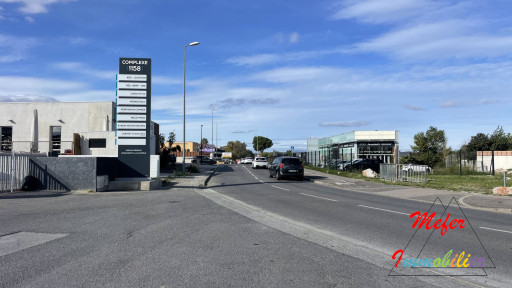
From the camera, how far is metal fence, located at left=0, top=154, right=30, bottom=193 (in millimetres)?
16484

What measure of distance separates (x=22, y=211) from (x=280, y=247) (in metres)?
8.74

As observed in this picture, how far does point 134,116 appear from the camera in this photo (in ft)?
69.6

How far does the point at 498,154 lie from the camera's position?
4056 centimetres

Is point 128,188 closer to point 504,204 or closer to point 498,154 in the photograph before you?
point 504,204

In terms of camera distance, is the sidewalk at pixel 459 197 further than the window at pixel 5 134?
No

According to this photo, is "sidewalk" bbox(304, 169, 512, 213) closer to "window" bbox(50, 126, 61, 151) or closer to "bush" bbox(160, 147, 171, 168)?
"bush" bbox(160, 147, 171, 168)

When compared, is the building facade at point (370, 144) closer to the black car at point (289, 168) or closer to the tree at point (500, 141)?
the tree at point (500, 141)

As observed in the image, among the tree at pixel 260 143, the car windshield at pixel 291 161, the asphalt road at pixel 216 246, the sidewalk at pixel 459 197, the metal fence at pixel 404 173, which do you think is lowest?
the sidewalk at pixel 459 197

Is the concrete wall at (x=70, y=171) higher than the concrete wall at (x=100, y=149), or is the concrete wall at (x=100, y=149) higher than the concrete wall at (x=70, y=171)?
the concrete wall at (x=100, y=149)

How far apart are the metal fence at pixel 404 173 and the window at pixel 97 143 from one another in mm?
25257

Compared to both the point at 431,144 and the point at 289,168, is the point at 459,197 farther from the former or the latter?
the point at 431,144

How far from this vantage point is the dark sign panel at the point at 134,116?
819 inches

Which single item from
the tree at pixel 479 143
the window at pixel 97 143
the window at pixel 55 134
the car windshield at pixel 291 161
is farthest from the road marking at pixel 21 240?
the tree at pixel 479 143

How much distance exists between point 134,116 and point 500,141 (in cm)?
5682
